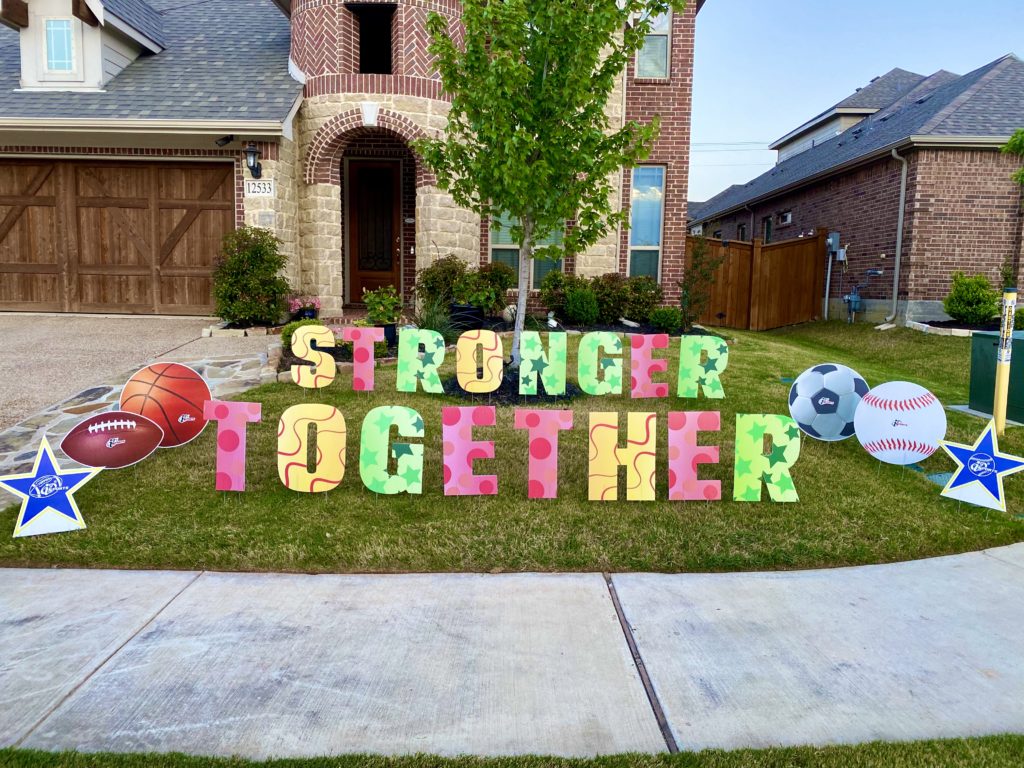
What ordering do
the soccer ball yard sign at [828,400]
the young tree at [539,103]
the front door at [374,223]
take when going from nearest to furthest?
the soccer ball yard sign at [828,400] < the young tree at [539,103] < the front door at [374,223]

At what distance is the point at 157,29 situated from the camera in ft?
48.8

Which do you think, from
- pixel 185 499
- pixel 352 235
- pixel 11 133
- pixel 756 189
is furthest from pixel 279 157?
pixel 756 189

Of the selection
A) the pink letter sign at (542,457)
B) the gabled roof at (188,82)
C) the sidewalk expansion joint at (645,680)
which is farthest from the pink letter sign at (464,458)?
the gabled roof at (188,82)

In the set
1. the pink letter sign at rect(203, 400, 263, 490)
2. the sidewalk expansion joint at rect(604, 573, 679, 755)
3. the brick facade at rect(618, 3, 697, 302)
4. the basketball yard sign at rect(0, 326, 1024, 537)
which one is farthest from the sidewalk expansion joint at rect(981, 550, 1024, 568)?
the brick facade at rect(618, 3, 697, 302)

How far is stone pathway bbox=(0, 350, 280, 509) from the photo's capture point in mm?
5730

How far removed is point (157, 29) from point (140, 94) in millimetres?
2906

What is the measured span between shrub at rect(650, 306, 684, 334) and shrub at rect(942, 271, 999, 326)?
5.70 metres

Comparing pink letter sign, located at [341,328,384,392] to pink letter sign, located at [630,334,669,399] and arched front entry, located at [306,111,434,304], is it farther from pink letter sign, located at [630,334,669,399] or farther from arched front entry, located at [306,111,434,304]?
Answer: arched front entry, located at [306,111,434,304]

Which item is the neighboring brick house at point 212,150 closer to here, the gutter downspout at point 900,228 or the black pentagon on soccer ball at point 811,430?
the gutter downspout at point 900,228

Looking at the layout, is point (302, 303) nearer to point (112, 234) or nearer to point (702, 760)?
point (112, 234)

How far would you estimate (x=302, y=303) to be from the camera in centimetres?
1233

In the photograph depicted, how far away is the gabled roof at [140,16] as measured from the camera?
1328 centimetres

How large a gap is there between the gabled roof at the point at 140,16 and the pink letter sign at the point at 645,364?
11648 mm

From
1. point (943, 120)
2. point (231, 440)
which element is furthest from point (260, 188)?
point (943, 120)
